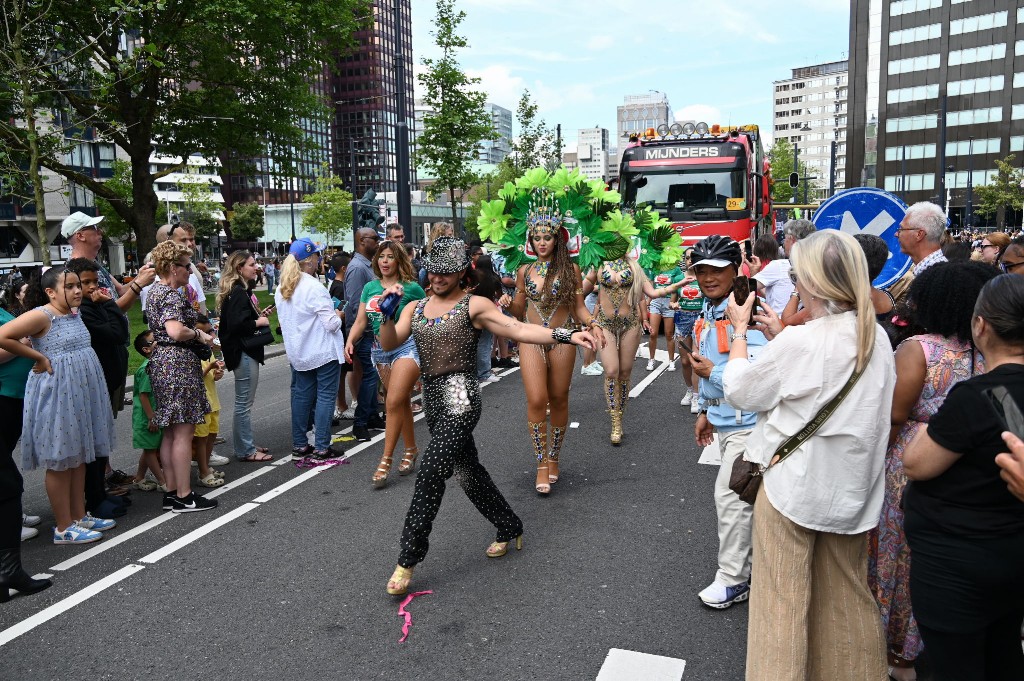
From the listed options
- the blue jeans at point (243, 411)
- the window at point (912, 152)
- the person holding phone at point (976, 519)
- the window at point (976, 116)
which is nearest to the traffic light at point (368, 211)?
the blue jeans at point (243, 411)

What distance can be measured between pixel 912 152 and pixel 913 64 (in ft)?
28.3

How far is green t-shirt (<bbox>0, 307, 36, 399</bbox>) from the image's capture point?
16.3 feet

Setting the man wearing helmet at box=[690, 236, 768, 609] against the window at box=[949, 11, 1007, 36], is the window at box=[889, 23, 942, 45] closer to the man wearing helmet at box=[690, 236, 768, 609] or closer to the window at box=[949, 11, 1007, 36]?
the window at box=[949, 11, 1007, 36]

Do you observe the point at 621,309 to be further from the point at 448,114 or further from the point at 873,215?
the point at 448,114

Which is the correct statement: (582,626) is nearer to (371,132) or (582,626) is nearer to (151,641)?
(151,641)

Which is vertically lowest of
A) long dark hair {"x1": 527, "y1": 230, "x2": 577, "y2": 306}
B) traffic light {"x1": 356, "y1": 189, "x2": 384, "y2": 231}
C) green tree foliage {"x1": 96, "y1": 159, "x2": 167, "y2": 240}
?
long dark hair {"x1": 527, "y1": 230, "x2": 577, "y2": 306}

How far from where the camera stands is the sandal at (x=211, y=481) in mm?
6305

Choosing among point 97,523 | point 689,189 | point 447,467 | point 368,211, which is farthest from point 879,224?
point 368,211

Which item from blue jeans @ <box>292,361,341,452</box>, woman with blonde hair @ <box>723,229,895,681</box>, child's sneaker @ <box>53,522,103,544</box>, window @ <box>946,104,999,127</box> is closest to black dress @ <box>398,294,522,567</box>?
woman with blonde hair @ <box>723,229,895,681</box>

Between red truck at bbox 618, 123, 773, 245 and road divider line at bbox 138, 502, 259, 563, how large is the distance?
466 inches

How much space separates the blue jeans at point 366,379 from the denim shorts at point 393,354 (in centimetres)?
10

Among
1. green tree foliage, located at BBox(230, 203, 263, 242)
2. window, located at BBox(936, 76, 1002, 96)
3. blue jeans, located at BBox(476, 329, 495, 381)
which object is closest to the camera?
blue jeans, located at BBox(476, 329, 495, 381)

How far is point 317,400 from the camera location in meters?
7.09

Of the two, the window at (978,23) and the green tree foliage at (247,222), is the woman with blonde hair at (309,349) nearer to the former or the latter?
the window at (978,23)
